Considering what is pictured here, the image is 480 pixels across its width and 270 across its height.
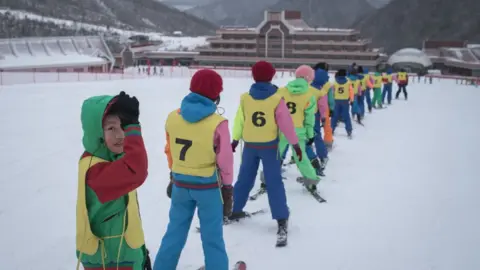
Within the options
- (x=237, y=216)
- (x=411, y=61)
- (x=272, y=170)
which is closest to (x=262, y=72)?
(x=272, y=170)

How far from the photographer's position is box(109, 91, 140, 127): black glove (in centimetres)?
235

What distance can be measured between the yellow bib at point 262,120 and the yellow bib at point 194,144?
142cm

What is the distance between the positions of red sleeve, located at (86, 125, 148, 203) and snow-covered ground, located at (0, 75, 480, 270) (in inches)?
87.9

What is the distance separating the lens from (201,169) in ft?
12.2

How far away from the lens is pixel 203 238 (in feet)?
12.3

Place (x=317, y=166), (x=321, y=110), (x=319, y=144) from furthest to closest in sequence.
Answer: (x=319, y=144) → (x=321, y=110) → (x=317, y=166)

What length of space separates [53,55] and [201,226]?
44.0 meters

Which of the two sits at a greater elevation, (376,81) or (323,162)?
(376,81)

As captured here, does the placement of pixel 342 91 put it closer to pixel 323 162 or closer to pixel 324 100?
pixel 323 162

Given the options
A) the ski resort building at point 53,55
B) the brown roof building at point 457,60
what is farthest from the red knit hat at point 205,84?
the brown roof building at point 457,60

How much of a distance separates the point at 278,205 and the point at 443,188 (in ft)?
11.4

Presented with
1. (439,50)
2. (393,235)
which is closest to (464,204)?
(393,235)

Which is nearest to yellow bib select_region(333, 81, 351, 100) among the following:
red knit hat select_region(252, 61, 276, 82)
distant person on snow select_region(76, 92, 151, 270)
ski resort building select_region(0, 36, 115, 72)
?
red knit hat select_region(252, 61, 276, 82)

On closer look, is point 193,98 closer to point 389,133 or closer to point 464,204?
point 464,204
